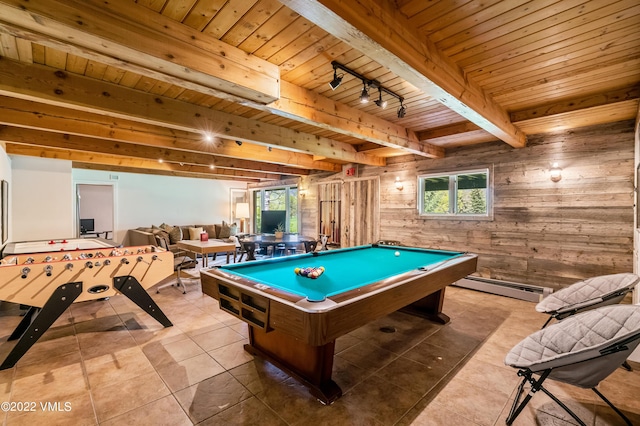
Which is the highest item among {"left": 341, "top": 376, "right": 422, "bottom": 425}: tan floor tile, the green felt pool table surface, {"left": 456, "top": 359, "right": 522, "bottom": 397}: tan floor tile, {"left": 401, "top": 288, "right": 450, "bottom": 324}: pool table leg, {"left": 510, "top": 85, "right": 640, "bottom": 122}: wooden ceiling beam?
{"left": 510, "top": 85, "right": 640, "bottom": 122}: wooden ceiling beam

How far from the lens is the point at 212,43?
2.02 m

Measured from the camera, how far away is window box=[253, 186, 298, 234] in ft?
28.4

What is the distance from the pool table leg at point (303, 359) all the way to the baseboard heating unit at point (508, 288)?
368cm

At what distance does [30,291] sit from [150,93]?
209cm

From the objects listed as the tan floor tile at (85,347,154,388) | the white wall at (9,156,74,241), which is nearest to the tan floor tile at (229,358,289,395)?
the tan floor tile at (85,347,154,388)

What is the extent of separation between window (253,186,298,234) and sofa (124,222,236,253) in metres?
1.15

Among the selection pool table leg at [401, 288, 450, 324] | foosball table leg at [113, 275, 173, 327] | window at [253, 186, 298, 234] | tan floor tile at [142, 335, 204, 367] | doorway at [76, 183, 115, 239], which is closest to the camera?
tan floor tile at [142, 335, 204, 367]

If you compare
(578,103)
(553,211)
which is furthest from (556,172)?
(578,103)

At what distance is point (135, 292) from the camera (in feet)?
9.90

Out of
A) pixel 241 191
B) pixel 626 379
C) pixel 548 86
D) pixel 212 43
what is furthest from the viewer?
pixel 241 191

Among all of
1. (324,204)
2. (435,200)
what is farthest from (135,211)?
(435,200)

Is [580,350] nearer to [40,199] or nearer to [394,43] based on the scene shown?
[394,43]

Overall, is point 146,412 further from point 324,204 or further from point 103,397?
point 324,204

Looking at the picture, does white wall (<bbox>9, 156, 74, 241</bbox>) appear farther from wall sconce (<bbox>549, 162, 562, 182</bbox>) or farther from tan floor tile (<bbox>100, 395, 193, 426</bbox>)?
wall sconce (<bbox>549, 162, 562, 182</bbox>)
